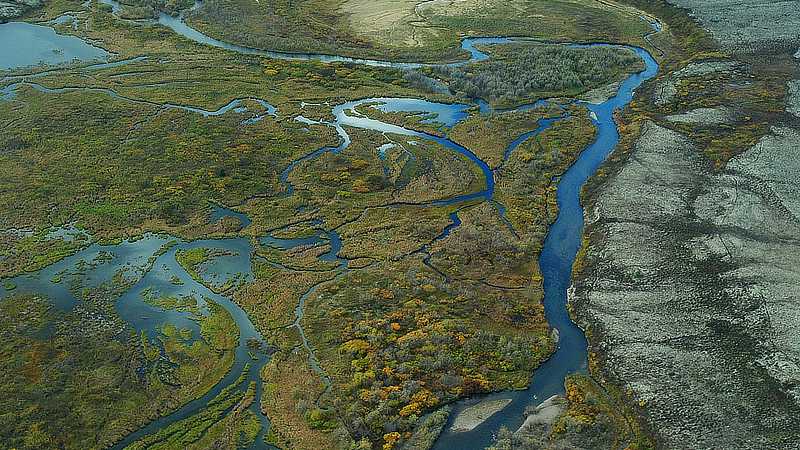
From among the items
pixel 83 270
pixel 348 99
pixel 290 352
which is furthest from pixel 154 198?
pixel 348 99

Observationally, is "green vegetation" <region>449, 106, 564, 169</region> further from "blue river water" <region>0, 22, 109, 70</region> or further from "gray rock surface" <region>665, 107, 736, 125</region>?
"blue river water" <region>0, 22, 109, 70</region>

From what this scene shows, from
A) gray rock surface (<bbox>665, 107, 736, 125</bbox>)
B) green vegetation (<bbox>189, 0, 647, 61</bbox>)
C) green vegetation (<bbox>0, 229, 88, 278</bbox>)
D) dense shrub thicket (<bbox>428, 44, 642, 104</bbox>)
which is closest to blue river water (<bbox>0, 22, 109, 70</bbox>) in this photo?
green vegetation (<bbox>189, 0, 647, 61</bbox>)

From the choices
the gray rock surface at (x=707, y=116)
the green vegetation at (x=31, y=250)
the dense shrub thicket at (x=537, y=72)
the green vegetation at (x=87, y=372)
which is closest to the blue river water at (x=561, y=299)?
the gray rock surface at (x=707, y=116)

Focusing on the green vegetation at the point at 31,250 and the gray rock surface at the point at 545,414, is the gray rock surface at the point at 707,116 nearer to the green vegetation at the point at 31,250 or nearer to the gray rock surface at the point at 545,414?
the gray rock surface at the point at 545,414

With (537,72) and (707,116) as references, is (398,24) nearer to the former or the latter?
(537,72)

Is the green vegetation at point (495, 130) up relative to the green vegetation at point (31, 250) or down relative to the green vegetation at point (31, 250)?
up

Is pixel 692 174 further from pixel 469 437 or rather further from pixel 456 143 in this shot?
pixel 469 437
